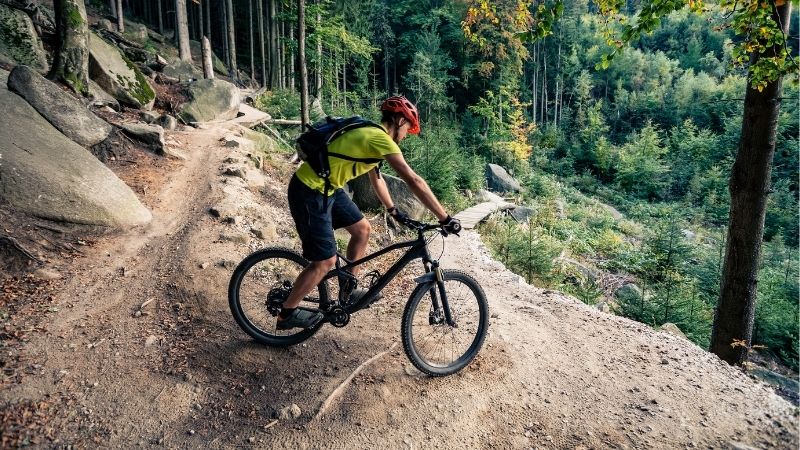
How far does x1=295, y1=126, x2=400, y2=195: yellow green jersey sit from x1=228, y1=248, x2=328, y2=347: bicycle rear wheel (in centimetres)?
89

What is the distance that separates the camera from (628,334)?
A: 5.18 m

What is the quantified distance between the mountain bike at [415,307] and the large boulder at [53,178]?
11.0 ft

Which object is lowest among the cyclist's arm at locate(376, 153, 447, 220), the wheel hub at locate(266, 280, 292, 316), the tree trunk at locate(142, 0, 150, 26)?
the wheel hub at locate(266, 280, 292, 316)

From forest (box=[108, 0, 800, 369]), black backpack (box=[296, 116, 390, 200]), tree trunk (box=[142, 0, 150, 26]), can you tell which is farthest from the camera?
tree trunk (box=[142, 0, 150, 26])

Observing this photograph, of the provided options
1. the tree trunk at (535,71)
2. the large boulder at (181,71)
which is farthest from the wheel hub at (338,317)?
the tree trunk at (535,71)

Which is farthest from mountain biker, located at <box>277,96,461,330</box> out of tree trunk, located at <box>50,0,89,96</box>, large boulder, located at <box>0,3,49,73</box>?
large boulder, located at <box>0,3,49,73</box>

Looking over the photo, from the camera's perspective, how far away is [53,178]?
20.0 ft

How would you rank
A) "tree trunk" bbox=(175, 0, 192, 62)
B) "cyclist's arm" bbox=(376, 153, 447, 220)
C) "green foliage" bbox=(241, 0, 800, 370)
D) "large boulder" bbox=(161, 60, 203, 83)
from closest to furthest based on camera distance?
"cyclist's arm" bbox=(376, 153, 447, 220), "green foliage" bbox=(241, 0, 800, 370), "large boulder" bbox=(161, 60, 203, 83), "tree trunk" bbox=(175, 0, 192, 62)

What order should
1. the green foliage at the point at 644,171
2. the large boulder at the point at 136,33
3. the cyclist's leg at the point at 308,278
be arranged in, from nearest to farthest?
the cyclist's leg at the point at 308,278 < the large boulder at the point at 136,33 < the green foliage at the point at 644,171

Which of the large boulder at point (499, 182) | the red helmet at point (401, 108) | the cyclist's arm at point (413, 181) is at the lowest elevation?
the large boulder at point (499, 182)

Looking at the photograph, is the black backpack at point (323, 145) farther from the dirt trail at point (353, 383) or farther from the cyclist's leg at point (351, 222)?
the dirt trail at point (353, 383)

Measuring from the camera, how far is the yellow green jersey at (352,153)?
3.48 meters

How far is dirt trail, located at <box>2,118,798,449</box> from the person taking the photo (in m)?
3.42

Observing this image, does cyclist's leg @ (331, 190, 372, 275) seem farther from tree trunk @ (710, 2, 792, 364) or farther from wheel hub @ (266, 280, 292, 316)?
tree trunk @ (710, 2, 792, 364)
